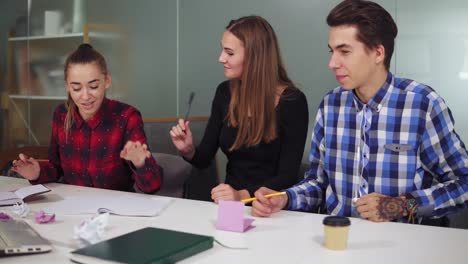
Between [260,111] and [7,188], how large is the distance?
106 centimetres

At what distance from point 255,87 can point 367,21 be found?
28.3 inches

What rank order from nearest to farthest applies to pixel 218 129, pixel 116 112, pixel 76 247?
pixel 76 247
pixel 116 112
pixel 218 129

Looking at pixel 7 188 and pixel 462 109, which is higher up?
pixel 462 109

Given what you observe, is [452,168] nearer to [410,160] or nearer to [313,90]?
[410,160]

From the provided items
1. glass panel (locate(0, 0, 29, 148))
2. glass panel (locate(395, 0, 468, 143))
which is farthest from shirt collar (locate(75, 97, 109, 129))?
glass panel (locate(0, 0, 29, 148))

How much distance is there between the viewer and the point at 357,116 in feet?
6.08

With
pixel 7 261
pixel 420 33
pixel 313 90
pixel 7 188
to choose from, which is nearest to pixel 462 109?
pixel 420 33

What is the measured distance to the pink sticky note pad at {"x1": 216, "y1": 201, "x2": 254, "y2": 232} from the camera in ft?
4.66

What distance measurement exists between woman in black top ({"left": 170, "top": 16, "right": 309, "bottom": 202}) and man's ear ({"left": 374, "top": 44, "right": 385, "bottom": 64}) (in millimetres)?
606

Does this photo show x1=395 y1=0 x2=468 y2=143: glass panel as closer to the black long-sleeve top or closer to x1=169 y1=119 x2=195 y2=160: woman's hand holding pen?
the black long-sleeve top

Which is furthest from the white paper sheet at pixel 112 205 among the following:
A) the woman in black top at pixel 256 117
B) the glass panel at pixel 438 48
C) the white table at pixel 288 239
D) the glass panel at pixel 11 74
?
the glass panel at pixel 11 74

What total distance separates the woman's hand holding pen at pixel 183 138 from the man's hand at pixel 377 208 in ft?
3.01

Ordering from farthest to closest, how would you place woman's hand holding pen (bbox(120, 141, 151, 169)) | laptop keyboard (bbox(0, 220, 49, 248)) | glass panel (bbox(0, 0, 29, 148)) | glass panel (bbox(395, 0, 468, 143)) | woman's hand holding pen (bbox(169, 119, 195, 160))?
glass panel (bbox(0, 0, 29, 148)), glass panel (bbox(395, 0, 468, 143)), woman's hand holding pen (bbox(169, 119, 195, 160)), woman's hand holding pen (bbox(120, 141, 151, 169)), laptop keyboard (bbox(0, 220, 49, 248))

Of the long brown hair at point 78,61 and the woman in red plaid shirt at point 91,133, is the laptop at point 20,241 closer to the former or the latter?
the woman in red plaid shirt at point 91,133
